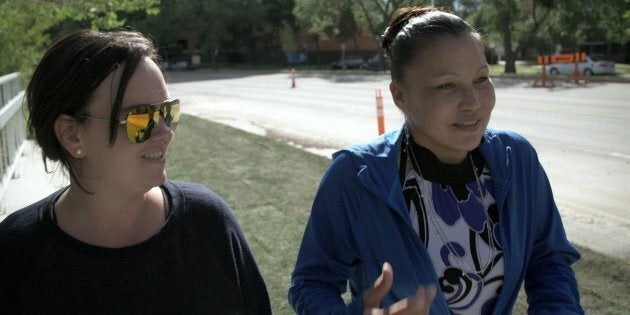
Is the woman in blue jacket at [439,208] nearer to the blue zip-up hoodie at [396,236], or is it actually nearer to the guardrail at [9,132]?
the blue zip-up hoodie at [396,236]

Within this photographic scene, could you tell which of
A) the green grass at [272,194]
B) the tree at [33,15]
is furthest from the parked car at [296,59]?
the tree at [33,15]

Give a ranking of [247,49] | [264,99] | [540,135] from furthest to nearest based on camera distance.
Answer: [247,49] → [264,99] → [540,135]

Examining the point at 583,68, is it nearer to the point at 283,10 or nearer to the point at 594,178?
the point at 594,178

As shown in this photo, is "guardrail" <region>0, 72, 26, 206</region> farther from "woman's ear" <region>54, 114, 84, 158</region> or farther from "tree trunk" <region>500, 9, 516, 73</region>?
"tree trunk" <region>500, 9, 516, 73</region>

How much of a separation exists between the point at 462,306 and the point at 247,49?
69.6m

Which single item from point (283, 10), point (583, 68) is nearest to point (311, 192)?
point (583, 68)

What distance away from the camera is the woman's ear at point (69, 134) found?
1.66m

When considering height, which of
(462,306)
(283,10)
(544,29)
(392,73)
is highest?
(283,10)

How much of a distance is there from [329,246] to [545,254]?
750mm

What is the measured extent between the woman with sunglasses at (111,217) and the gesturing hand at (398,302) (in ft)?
1.50

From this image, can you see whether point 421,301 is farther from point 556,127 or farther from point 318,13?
point 318,13

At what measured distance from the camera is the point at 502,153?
201cm

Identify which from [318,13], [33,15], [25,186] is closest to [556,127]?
[25,186]

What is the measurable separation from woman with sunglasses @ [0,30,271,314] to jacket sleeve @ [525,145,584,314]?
0.97 meters
